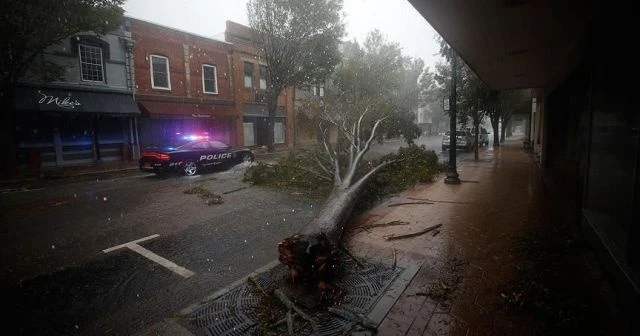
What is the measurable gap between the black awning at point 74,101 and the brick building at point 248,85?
849 centimetres

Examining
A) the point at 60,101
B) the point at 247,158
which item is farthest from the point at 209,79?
the point at 247,158

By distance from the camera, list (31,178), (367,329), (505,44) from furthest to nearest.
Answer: (31,178) → (505,44) → (367,329)

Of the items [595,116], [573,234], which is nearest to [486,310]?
[573,234]

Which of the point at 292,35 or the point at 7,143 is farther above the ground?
the point at 292,35

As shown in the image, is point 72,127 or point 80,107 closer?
point 80,107

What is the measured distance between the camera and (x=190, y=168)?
42.4ft

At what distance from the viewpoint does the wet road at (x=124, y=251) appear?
137 inches

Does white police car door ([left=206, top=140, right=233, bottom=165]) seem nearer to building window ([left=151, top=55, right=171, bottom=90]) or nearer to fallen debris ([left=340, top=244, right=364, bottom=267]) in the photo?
building window ([left=151, top=55, right=171, bottom=90])

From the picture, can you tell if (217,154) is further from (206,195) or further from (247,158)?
(206,195)

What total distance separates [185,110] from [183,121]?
2.82 feet

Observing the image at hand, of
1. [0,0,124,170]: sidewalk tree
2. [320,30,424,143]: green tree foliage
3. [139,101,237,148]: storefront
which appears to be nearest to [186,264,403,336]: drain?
[320,30,424,143]: green tree foliage

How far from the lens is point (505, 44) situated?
6.37m

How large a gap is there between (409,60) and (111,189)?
48.8 meters

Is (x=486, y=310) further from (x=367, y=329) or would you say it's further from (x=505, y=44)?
(x=505, y=44)
